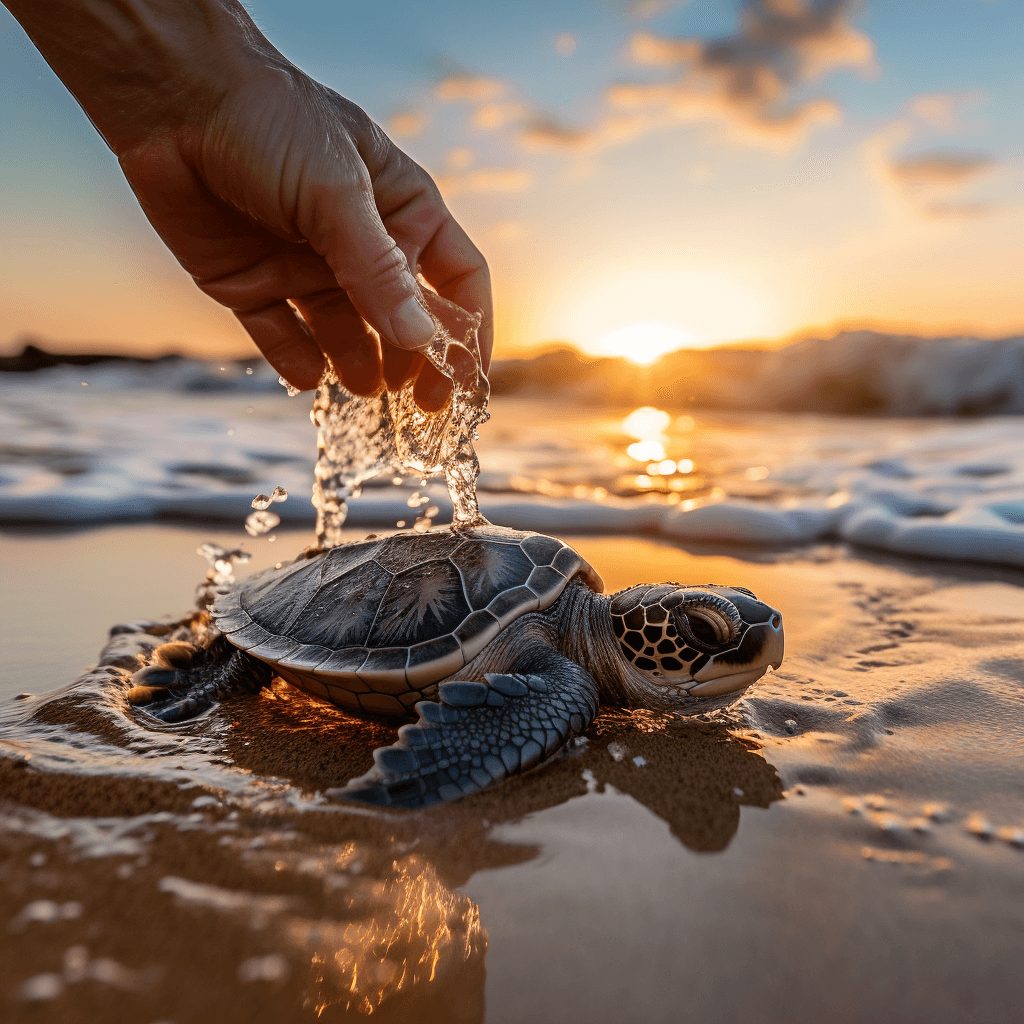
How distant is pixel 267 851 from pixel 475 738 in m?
0.54

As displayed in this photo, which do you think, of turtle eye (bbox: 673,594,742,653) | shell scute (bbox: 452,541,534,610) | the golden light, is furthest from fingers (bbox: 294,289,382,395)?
the golden light

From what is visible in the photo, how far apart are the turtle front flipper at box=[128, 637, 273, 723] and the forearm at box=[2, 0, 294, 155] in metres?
1.79

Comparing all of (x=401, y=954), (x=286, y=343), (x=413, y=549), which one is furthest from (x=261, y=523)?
(x=401, y=954)

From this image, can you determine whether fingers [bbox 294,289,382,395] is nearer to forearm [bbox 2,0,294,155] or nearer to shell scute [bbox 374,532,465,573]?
forearm [bbox 2,0,294,155]

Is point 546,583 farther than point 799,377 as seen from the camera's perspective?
No

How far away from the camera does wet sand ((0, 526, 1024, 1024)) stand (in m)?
1.12

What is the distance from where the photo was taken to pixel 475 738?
1.76m

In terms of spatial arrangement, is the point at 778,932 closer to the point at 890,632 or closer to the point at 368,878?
the point at 368,878

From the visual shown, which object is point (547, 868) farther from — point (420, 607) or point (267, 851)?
point (420, 607)

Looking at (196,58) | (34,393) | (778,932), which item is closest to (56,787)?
(778,932)

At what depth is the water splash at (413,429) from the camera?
291 centimetres

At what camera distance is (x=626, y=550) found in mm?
4426

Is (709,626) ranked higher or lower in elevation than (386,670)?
higher

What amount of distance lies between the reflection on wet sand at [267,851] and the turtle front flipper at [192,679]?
11 centimetres
